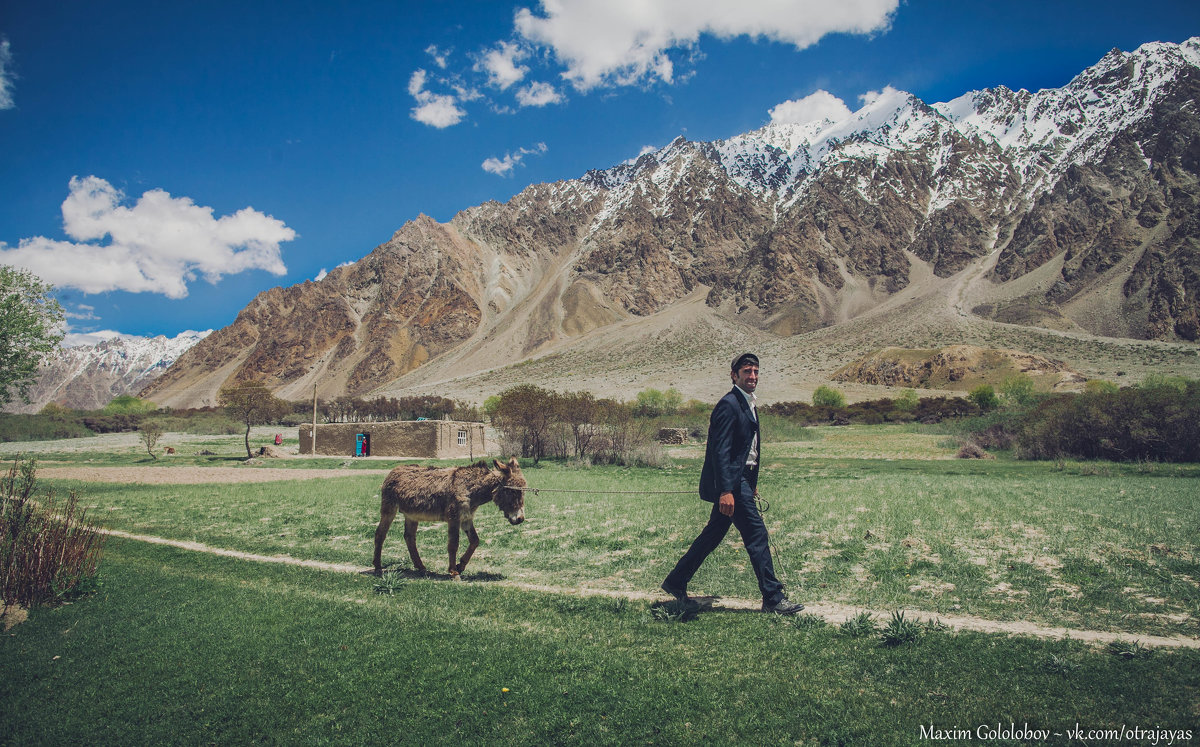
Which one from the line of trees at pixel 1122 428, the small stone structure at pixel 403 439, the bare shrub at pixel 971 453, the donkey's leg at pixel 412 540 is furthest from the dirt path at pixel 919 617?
the bare shrub at pixel 971 453

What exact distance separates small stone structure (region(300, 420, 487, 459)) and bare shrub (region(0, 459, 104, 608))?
79.7 ft

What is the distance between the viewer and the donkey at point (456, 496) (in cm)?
695

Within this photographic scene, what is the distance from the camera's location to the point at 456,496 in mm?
7051

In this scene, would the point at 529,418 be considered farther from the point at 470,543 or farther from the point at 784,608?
the point at 784,608

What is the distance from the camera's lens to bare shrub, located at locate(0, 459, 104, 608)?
243 inches

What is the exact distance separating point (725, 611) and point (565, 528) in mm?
5272

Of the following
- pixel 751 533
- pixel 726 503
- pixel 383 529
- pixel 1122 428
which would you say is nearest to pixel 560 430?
pixel 383 529

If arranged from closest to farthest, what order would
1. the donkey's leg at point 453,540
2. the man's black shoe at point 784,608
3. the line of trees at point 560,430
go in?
1. the man's black shoe at point 784,608
2. the donkey's leg at point 453,540
3. the line of trees at point 560,430

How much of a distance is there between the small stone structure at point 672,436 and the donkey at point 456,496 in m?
32.8

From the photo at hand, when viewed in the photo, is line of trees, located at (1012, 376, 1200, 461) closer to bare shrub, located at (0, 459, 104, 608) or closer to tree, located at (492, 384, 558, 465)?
tree, located at (492, 384, 558, 465)

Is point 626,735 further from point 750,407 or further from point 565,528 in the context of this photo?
point 565,528

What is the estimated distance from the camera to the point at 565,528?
34.7 feet

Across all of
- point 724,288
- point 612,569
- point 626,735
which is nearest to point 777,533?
point 612,569

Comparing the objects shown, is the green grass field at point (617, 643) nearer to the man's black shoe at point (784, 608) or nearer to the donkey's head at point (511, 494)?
the man's black shoe at point (784, 608)
